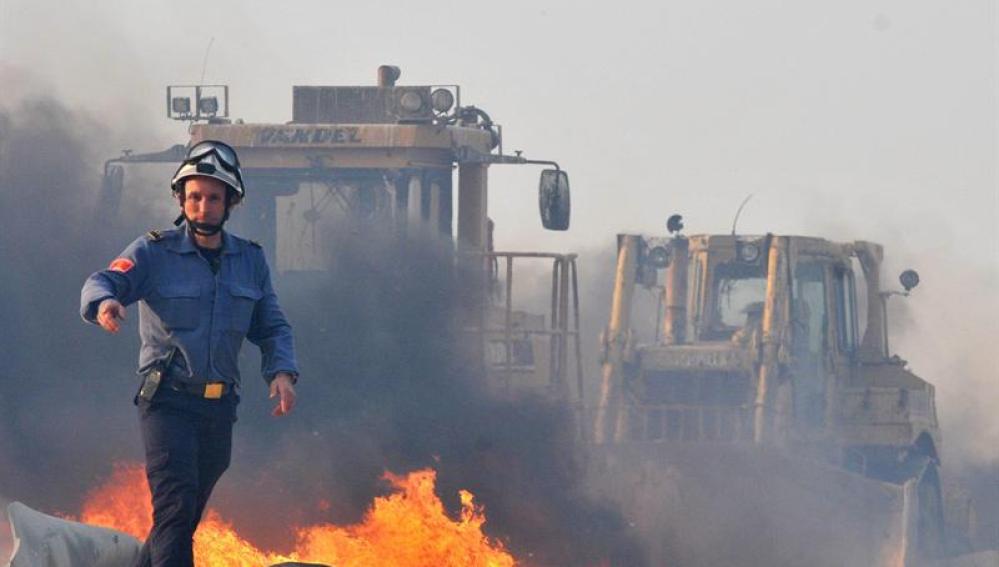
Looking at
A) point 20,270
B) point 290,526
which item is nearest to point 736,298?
point 20,270

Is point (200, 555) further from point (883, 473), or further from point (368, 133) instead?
point (883, 473)

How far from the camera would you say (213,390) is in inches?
287

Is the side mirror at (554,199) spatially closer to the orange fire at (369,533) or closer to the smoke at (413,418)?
the smoke at (413,418)

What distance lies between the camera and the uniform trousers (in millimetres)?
7141

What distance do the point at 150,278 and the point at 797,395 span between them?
15.4m

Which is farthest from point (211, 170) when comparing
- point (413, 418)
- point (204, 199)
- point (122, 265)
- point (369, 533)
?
point (413, 418)

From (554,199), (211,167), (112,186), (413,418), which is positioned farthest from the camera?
(112,186)

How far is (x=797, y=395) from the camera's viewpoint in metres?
22.0

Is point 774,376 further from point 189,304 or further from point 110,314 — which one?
point 110,314

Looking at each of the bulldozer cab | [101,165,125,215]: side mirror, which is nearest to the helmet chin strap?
[101,165,125,215]: side mirror

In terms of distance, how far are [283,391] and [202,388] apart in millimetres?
274

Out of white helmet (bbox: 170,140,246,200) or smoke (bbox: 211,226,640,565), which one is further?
smoke (bbox: 211,226,640,565)

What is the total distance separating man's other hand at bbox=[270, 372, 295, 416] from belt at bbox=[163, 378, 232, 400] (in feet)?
0.55

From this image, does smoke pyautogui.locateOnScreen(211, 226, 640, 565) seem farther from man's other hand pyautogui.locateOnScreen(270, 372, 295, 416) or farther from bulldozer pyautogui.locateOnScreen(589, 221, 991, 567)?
man's other hand pyautogui.locateOnScreen(270, 372, 295, 416)
